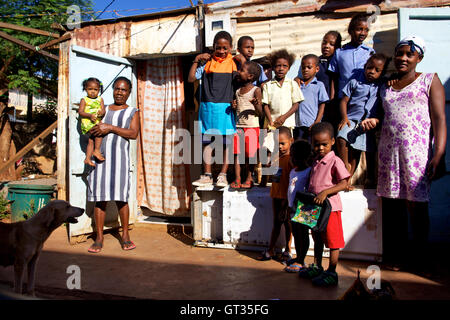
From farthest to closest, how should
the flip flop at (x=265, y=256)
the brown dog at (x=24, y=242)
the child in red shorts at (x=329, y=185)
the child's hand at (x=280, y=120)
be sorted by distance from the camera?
1. the child's hand at (x=280, y=120)
2. the flip flop at (x=265, y=256)
3. the child in red shorts at (x=329, y=185)
4. the brown dog at (x=24, y=242)

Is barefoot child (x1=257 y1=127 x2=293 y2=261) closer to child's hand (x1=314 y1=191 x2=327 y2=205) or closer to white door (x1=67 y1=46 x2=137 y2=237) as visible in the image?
child's hand (x1=314 y1=191 x2=327 y2=205)

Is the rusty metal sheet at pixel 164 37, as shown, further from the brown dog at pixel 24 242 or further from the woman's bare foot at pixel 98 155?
the brown dog at pixel 24 242

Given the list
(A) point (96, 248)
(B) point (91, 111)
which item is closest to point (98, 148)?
(B) point (91, 111)

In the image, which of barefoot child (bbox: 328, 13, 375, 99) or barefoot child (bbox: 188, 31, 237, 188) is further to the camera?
barefoot child (bbox: 188, 31, 237, 188)

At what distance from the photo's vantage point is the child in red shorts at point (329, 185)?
9.27 feet

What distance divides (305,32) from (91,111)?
309 cm

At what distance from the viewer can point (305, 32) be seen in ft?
15.0

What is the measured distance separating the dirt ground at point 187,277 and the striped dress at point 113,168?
721 millimetres

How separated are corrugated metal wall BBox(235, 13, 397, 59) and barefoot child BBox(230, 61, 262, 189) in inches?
37.1

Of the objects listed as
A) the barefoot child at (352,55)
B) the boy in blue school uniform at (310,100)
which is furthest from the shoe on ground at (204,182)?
the barefoot child at (352,55)

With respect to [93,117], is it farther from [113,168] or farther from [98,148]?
[113,168]

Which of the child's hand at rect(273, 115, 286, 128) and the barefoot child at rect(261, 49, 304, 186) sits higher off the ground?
the barefoot child at rect(261, 49, 304, 186)

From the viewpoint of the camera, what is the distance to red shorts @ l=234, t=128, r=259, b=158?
156 inches

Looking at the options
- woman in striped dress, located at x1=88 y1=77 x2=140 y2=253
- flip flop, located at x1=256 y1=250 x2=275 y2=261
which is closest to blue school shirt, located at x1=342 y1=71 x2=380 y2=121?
flip flop, located at x1=256 y1=250 x2=275 y2=261
